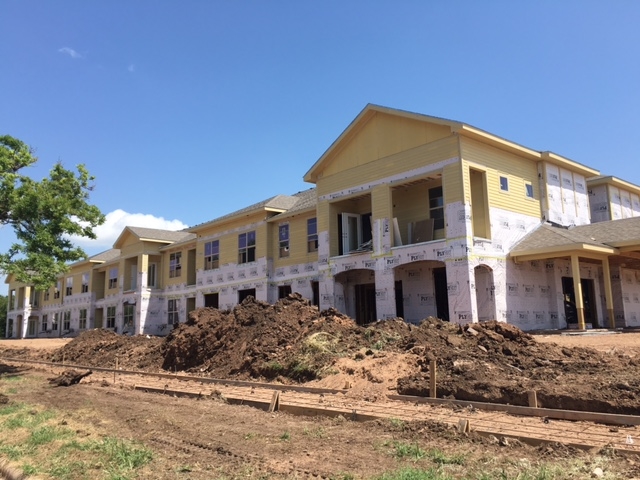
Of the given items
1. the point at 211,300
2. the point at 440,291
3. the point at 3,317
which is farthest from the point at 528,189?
the point at 3,317

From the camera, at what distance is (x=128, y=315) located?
43625mm

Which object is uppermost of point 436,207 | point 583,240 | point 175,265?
point 436,207

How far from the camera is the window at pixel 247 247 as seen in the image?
106 feet

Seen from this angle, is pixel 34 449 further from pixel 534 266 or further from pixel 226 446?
pixel 534 266

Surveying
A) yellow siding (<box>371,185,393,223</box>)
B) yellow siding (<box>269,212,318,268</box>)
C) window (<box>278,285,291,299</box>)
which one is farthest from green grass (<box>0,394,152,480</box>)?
window (<box>278,285,291,299</box>)

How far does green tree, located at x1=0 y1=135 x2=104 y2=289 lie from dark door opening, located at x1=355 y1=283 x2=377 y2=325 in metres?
13.2

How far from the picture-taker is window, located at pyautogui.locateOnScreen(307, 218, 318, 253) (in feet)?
93.3

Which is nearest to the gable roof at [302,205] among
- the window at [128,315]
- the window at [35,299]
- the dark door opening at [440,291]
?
the dark door opening at [440,291]

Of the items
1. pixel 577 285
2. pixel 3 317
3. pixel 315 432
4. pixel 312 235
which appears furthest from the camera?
pixel 3 317

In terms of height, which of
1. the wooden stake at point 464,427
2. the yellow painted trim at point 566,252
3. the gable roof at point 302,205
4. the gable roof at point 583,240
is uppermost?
the gable roof at point 302,205

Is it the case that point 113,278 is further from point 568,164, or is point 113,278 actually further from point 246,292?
point 568,164

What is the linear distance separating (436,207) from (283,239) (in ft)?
34.4

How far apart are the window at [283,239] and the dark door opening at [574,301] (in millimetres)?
14673

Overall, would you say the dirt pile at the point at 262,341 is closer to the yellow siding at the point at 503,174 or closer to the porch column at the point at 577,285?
the yellow siding at the point at 503,174
